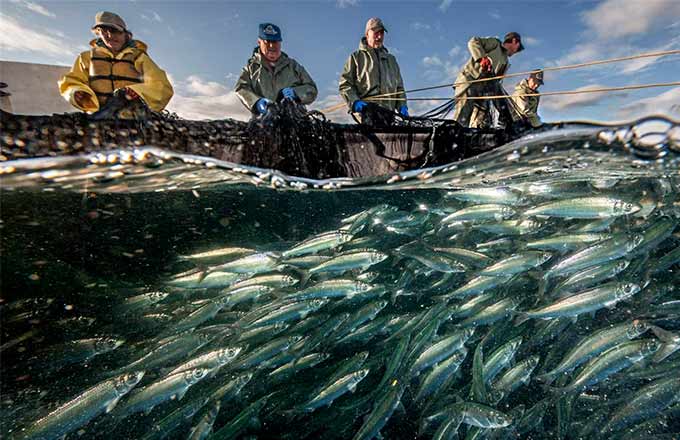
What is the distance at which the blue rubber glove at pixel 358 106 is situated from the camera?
7.46 metres

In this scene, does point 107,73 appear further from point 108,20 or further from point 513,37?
point 513,37

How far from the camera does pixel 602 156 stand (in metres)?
Answer: 6.82

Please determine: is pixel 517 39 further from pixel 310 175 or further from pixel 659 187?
pixel 310 175

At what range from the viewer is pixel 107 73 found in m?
7.27

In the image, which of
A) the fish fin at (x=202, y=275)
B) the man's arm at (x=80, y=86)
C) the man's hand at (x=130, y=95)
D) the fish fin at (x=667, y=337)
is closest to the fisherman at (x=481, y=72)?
the fish fin at (x=667, y=337)

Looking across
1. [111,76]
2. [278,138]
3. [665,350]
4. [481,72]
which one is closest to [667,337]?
[665,350]

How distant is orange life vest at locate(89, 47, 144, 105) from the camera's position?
722 centimetres

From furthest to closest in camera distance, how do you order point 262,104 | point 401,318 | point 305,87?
point 305,87 < point 262,104 < point 401,318

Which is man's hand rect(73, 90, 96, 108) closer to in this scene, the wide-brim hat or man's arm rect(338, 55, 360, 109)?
the wide-brim hat

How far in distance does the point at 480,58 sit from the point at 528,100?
2304 mm

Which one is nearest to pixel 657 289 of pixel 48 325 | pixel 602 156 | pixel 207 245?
pixel 602 156

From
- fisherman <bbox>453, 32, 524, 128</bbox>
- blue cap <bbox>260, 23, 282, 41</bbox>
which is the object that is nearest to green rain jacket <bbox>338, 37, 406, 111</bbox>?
blue cap <bbox>260, 23, 282, 41</bbox>

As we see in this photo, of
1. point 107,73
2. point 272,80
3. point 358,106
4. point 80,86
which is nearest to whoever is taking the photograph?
point 80,86

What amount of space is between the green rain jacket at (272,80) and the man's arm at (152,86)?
1.37 metres
